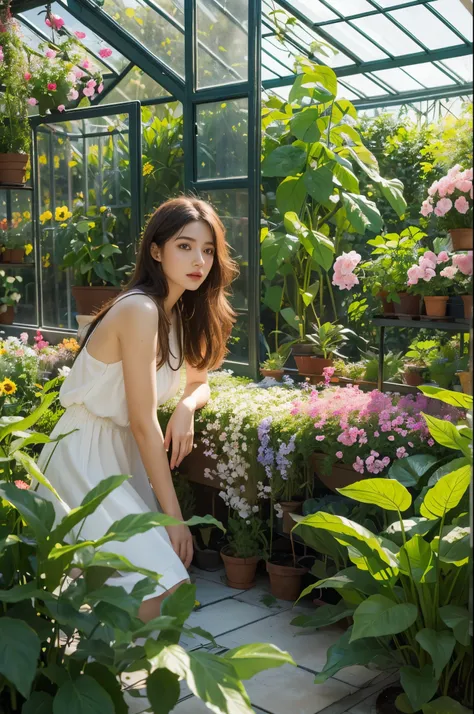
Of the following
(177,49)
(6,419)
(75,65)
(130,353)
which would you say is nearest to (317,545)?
(130,353)

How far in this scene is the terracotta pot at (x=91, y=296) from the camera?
4.97m

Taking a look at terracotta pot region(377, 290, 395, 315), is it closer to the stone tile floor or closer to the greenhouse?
the greenhouse

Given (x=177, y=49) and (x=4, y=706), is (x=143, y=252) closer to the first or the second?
(x=4, y=706)

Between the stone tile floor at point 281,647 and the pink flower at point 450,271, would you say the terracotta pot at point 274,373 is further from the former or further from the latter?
the pink flower at point 450,271

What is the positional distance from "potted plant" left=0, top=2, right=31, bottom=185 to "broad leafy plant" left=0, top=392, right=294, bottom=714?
3.86 meters

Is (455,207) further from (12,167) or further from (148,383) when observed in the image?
(12,167)

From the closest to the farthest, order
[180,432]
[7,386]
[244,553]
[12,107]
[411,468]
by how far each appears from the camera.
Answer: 1. [411,468]
2. [180,432]
3. [244,553]
4. [7,386]
5. [12,107]

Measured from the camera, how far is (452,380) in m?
3.56

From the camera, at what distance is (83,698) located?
1615mm

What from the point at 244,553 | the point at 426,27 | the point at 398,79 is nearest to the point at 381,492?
the point at 244,553

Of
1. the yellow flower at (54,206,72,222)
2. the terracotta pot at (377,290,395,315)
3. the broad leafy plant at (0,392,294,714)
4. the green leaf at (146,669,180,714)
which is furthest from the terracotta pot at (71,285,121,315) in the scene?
the green leaf at (146,669,180,714)

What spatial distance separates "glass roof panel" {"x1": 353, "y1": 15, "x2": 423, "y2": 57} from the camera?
5.96 m

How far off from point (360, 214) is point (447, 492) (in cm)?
283

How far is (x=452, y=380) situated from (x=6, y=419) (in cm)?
208
